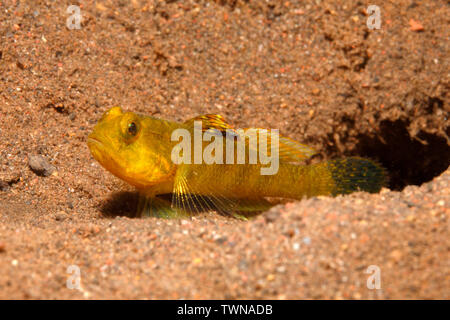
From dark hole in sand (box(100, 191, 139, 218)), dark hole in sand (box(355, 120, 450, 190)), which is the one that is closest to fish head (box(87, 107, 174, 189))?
dark hole in sand (box(100, 191, 139, 218))

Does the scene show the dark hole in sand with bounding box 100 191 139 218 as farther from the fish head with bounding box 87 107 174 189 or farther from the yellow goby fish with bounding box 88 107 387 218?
the fish head with bounding box 87 107 174 189

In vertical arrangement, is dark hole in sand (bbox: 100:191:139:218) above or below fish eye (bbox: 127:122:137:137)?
below

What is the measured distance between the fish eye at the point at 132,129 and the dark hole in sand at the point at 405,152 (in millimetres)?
2612

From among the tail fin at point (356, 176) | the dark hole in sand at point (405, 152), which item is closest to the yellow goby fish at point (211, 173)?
the tail fin at point (356, 176)

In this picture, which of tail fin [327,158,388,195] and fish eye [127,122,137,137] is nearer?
fish eye [127,122,137,137]

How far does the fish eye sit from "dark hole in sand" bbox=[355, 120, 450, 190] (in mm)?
2612

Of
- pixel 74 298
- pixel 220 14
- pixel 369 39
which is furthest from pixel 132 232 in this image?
pixel 369 39

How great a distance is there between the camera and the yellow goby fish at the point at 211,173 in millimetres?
3074

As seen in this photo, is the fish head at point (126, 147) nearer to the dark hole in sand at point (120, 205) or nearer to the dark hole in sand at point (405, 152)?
the dark hole in sand at point (120, 205)

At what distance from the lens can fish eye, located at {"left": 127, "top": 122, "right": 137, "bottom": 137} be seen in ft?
9.88

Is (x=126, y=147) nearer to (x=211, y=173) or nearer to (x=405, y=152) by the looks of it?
(x=211, y=173)

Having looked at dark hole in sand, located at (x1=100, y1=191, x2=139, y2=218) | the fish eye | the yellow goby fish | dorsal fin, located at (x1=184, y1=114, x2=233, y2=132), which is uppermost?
dorsal fin, located at (x1=184, y1=114, x2=233, y2=132)
